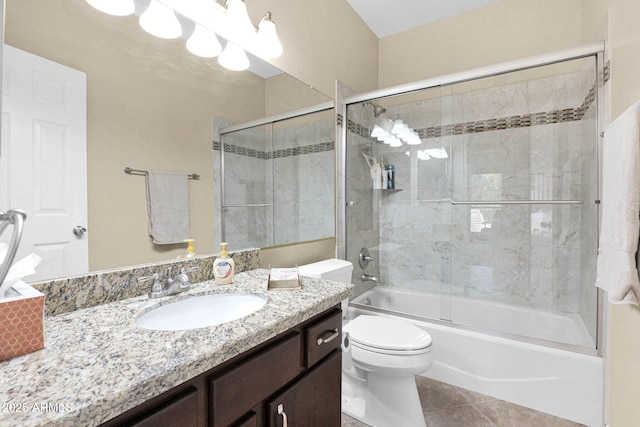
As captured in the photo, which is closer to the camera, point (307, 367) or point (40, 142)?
point (40, 142)

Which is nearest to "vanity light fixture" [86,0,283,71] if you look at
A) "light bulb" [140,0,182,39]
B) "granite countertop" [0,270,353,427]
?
"light bulb" [140,0,182,39]

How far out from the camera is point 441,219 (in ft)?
8.19

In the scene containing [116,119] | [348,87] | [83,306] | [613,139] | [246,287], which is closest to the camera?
[83,306]

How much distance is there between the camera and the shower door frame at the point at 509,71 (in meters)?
1.63

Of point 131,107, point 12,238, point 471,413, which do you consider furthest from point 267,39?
point 471,413

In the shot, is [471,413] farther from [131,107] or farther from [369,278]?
[131,107]

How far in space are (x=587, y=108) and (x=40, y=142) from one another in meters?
2.69

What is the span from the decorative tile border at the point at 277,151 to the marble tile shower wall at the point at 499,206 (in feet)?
2.42

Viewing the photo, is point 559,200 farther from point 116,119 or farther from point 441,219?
point 116,119

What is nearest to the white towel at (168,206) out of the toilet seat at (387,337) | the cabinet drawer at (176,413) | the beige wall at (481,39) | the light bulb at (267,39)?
the cabinet drawer at (176,413)

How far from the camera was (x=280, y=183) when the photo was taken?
1.70 meters

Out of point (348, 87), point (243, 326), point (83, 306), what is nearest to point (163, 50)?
point (83, 306)

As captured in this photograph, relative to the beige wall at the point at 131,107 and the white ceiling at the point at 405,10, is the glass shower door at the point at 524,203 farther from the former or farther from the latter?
the beige wall at the point at 131,107

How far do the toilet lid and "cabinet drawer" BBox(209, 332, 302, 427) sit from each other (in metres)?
0.76
